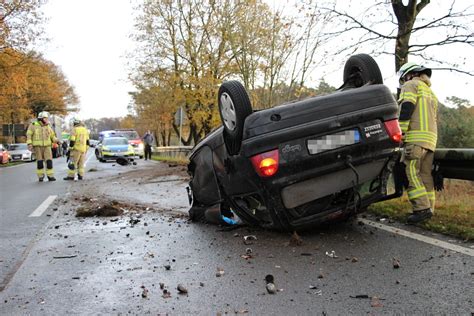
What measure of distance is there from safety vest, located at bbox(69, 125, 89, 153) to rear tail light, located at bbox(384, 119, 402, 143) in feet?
35.4

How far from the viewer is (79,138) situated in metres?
13.3

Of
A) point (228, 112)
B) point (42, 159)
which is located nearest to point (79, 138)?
point (42, 159)

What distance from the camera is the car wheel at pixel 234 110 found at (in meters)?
4.07

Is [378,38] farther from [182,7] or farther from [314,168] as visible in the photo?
[182,7]

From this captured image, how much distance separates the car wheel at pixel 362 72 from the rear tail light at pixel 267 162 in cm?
137

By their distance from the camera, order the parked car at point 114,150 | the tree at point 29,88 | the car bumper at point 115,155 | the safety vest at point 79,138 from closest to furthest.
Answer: the safety vest at point 79,138
the car bumper at point 115,155
the parked car at point 114,150
the tree at point 29,88

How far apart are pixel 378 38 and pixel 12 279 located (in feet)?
27.0

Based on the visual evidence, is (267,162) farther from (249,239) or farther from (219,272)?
(249,239)

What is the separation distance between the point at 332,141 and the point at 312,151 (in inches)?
7.8

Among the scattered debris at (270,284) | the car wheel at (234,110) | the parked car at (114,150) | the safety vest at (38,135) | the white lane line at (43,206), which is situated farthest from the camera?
the parked car at (114,150)

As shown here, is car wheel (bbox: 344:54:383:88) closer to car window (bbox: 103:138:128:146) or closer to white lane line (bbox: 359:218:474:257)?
white lane line (bbox: 359:218:474:257)

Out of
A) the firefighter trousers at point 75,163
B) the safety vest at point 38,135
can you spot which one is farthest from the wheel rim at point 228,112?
the safety vest at point 38,135

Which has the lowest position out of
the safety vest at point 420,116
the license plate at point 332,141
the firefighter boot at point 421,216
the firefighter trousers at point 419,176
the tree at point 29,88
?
the firefighter boot at point 421,216

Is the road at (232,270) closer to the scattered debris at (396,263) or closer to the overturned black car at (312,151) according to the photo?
the scattered debris at (396,263)
